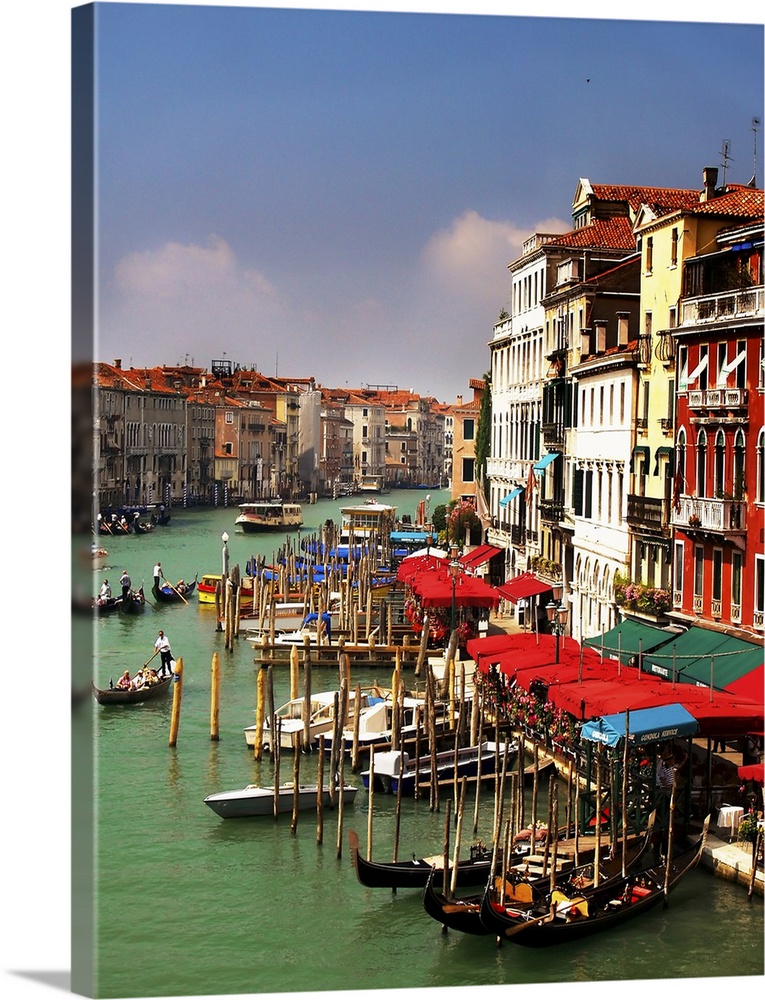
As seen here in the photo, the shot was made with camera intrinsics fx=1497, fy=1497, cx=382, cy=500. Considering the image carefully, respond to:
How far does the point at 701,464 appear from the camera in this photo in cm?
765

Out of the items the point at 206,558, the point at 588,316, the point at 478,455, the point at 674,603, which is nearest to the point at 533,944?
the point at 674,603

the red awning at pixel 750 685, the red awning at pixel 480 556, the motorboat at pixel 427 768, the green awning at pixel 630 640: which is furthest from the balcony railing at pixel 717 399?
the red awning at pixel 480 556

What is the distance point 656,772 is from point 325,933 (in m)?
1.69

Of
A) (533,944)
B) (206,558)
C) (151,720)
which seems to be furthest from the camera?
(206,558)

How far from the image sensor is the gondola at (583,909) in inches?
237

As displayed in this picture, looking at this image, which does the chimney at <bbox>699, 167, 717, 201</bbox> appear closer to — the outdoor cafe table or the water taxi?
the outdoor cafe table

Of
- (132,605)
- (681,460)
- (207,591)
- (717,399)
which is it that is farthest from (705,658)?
(207,591)

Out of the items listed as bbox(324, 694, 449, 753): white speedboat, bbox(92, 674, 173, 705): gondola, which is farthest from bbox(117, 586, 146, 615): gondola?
bbox(324, 694, 449, 753): white speedboat

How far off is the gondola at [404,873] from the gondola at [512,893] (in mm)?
104

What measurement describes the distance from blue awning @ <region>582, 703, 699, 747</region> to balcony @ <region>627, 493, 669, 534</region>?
1.81 meters

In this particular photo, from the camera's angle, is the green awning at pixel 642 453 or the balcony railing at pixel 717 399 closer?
the balcony railing at pixel 717 399

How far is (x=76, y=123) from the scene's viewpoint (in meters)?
4.41

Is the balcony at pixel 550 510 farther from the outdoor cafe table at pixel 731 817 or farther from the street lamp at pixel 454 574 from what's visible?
the outdoor cafe table at pixel 731 817

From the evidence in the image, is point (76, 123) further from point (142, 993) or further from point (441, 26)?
point (142, 993)
